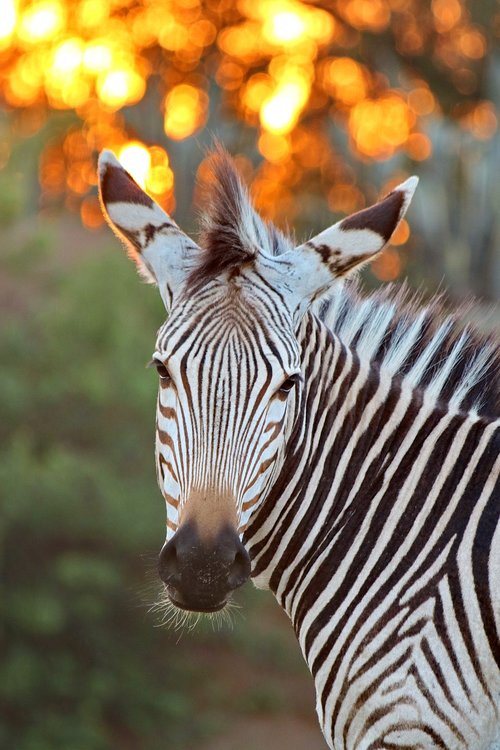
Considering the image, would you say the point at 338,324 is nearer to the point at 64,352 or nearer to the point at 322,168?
the point at 64,352

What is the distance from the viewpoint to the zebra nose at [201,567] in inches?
152

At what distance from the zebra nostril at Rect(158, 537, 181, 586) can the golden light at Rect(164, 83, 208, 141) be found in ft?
86.7

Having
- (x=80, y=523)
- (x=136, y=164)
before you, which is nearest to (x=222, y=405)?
Result: (x=136, y=164)

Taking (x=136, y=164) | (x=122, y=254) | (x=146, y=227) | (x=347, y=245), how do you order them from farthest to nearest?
1. (x=122, y=254)
2. (x=136, y=164)
3. (x=146, y=227)
4. (x=347, y=245)

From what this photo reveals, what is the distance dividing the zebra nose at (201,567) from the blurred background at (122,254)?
10447 millimetres

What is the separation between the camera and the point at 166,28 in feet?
105

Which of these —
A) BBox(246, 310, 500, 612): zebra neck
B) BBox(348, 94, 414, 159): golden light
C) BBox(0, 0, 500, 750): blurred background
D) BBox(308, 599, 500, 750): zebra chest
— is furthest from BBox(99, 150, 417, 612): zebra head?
BBox(348, 94, 414, 159): golden light

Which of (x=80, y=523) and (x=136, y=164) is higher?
(x=136, y=164)

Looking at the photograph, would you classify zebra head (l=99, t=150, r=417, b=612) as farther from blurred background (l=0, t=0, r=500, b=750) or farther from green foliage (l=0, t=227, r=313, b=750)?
green foliage (l=0, t=227, r=313, b=750)

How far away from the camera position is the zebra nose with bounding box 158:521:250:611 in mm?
3850

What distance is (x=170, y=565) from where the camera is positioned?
391 centimetres

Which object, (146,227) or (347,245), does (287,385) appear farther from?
(146,227)

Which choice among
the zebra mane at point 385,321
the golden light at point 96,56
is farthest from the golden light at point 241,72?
the zebra mane at point 385,321

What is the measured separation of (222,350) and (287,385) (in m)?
0.30
